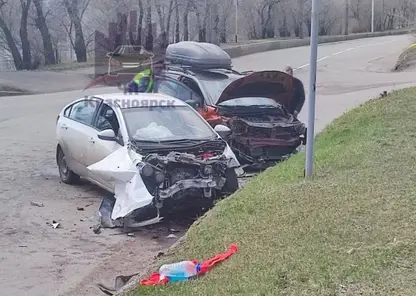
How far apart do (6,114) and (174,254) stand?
13810 millimetres

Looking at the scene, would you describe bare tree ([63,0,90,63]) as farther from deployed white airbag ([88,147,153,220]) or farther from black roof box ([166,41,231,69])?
deployed white airbag ([88,147,153,220])

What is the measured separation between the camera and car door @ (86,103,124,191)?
8.52m

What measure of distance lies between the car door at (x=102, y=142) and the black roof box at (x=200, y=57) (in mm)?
3106

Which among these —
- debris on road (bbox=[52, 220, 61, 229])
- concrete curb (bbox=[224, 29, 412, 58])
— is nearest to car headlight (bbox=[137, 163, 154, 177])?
debris on road (bbox=[52, 220, 61, 229])

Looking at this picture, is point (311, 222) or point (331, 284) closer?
point (331, 284)

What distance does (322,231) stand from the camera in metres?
5.24

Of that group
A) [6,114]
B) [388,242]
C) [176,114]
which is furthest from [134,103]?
[6,114]

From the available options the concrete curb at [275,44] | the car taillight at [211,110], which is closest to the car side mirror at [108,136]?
the car taillight at [211,110]

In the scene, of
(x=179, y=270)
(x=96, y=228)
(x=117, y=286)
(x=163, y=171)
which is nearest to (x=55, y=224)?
(x=96, y=228)

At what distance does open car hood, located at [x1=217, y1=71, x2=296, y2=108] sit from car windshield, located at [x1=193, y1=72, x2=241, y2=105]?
10.1 inches

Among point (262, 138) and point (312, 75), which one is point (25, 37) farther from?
point (312, 75)

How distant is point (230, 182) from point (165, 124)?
1.31 metres

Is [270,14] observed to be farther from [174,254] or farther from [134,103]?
[174,254]

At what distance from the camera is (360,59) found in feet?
116
